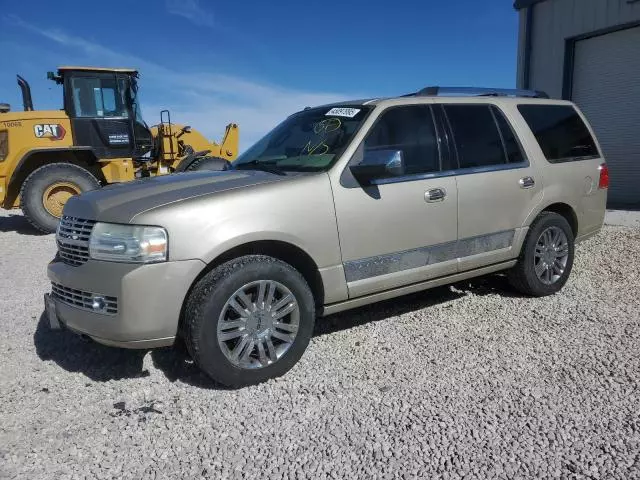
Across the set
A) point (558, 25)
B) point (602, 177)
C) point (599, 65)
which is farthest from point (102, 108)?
point (599, 65)

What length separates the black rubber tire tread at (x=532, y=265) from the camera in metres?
4.66

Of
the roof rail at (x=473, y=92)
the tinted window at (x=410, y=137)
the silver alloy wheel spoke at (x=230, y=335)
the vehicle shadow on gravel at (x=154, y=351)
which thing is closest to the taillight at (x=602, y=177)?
the roof rail at (x=473, y=92)

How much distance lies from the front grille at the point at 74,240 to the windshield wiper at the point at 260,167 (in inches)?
50.3

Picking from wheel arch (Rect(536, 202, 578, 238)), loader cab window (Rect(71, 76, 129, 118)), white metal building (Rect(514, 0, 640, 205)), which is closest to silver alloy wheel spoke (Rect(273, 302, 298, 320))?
wheel arch (Rect(536, 202, 578, 238))

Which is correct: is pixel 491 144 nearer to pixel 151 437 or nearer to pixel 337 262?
pixel 337 262

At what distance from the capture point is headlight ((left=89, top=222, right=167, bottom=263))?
2.94 m

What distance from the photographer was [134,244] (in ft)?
9.68

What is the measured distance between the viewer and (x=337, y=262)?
3.54 meters

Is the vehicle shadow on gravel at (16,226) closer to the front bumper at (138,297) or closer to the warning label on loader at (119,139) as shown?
the warning label on loader at (119,139)

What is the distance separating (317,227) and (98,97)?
26.7 ft

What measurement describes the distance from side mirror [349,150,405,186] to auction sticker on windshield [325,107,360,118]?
0.51 meters

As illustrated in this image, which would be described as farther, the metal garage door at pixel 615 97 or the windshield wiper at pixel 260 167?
the metal garage door at pixel 615 97

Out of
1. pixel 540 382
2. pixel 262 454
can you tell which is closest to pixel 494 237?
pixel 540 382

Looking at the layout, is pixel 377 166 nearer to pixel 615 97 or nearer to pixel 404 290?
pixel 404 290
